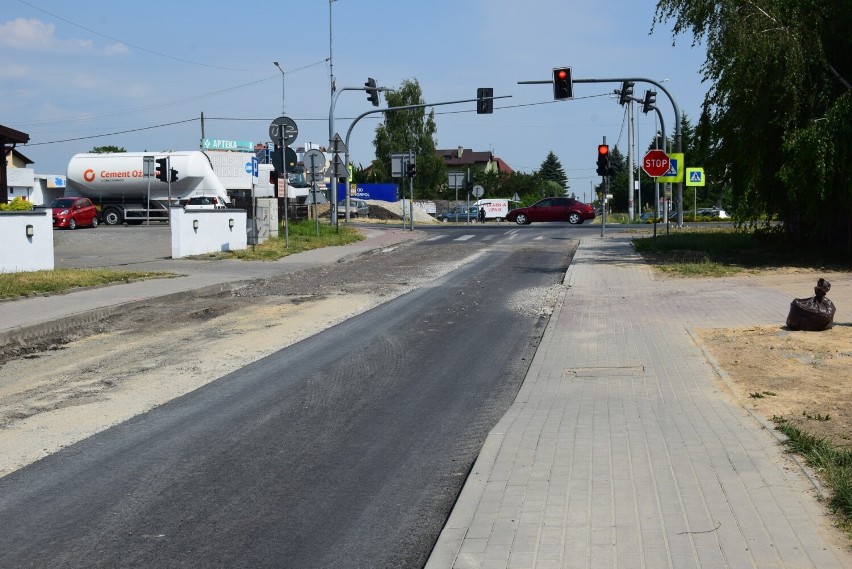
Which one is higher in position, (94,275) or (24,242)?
(24,242)

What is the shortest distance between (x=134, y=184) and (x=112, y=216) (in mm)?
2113

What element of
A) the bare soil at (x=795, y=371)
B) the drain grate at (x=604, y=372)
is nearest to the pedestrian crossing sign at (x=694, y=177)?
the bare soil at (x=795, y=371)

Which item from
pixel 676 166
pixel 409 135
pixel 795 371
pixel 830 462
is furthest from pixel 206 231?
pixel 409 135

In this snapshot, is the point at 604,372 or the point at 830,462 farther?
the point at 604,372

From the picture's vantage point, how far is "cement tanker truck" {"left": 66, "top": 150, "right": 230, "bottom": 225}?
43500 millimetres

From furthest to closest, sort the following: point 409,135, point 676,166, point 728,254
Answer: point 409,135 < point 676,166 < point 728,254

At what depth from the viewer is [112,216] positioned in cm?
4484

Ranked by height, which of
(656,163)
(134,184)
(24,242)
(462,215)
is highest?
(134,184)

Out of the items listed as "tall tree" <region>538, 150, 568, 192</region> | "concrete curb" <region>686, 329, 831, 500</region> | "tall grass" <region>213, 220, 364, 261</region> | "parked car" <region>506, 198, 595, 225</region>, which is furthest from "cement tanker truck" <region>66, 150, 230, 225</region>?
"tall tree" <region>538, 150, 568, 192</region>

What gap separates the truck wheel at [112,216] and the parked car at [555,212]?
21699mm

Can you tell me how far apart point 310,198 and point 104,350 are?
2377 centimetres

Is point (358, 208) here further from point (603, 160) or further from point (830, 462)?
point (830, 462)

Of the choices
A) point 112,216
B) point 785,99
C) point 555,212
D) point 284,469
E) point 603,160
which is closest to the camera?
point 284,469

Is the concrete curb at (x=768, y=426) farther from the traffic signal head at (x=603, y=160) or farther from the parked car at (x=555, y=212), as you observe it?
the parked car at (x=555, y=212)
